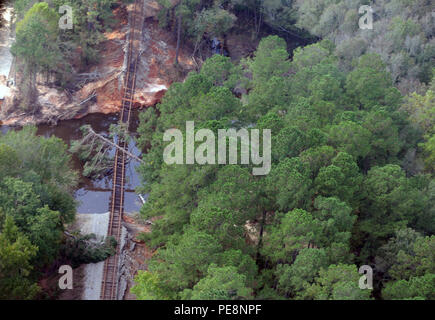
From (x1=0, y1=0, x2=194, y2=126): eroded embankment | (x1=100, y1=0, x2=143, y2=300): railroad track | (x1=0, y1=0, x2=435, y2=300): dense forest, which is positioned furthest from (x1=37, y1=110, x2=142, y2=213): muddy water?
(x1=0, y1=0, x2=435, y2=300): dense forest

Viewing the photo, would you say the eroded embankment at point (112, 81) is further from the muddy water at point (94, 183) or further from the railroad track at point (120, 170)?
the muddy water at point (94, 183)

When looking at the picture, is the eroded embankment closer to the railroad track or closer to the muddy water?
the railroad track

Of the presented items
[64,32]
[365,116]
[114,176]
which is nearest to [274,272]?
[365,116]

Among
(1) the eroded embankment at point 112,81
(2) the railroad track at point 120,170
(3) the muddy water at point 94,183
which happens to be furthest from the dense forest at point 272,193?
(3) the muddy water at point 94,183

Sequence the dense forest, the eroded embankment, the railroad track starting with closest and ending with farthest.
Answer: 1. the dense forest
2. the railroad track
3. the eroded embankment

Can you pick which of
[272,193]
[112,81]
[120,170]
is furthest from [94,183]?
[272,193]

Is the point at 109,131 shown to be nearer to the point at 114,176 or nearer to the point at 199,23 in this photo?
the point at 114,176

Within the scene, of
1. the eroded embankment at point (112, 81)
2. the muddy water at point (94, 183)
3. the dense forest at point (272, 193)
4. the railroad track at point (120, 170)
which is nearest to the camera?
the dense forest at point (272, 193)
